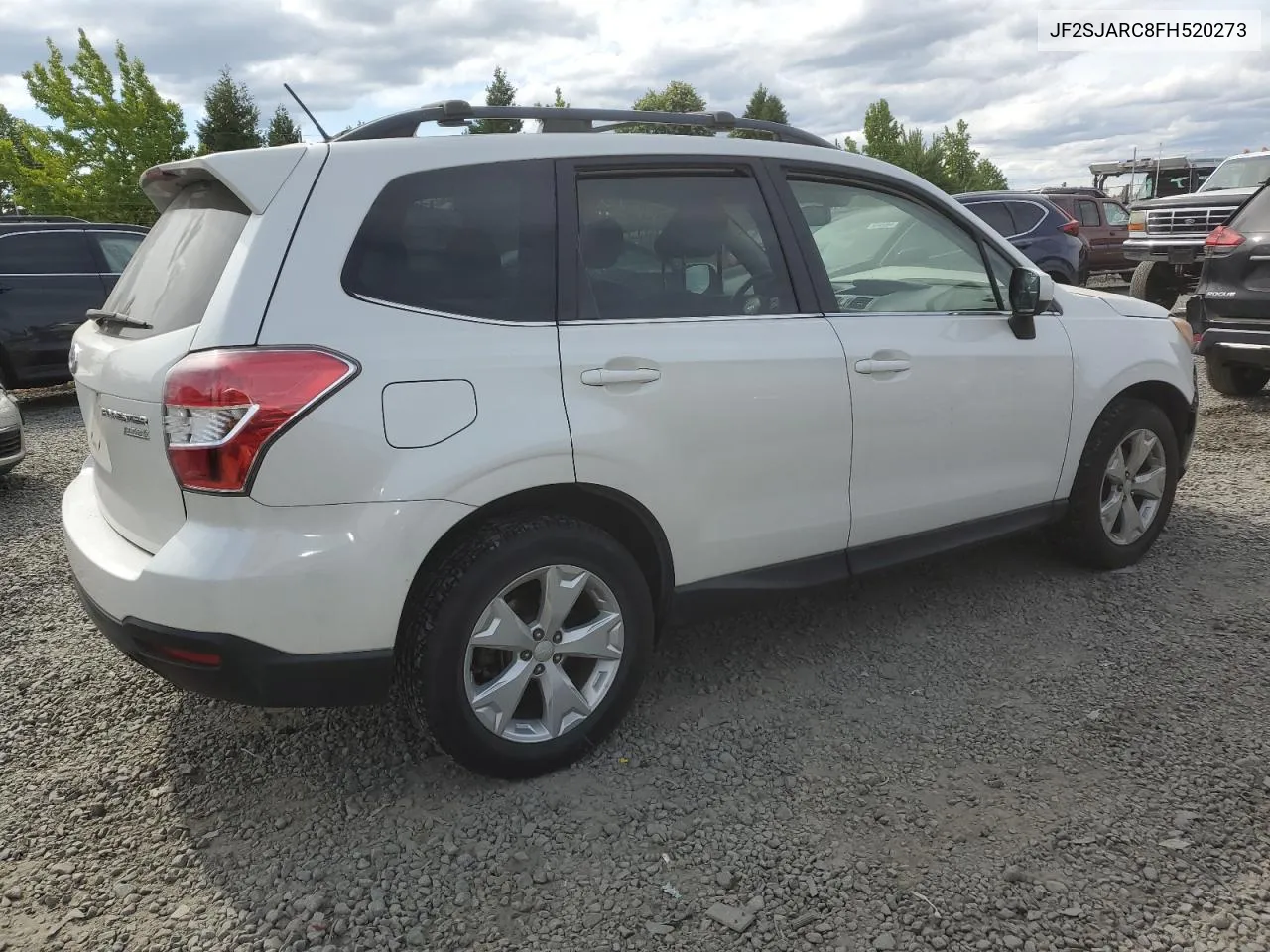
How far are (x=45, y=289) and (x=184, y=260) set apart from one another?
8142mm

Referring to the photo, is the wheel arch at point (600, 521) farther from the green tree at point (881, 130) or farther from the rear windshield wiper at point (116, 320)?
the green tree at point (881, 130)

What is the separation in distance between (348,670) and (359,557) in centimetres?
31

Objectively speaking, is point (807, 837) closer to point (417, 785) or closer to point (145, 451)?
point (417, 785)

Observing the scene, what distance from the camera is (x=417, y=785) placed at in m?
2.88

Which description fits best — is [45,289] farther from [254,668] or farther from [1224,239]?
[1224,239]

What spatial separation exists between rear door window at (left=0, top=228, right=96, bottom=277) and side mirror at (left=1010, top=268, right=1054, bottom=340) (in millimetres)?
9136

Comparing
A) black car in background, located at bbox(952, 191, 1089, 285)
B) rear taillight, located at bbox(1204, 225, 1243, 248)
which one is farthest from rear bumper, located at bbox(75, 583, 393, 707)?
black car in background, located at bbox(952, 191, 1089, 285)

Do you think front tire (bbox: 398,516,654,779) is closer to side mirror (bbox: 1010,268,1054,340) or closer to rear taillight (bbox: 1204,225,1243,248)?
side mirror (bbox: 1010,268,1054,340)

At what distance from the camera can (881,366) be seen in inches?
132

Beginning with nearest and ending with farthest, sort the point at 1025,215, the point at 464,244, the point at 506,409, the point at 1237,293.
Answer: the point at 506,409 < the point at 464,244 < the point at 1237,293 < the point at 1025,215

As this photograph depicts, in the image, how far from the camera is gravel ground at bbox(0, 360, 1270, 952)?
7.60 ft

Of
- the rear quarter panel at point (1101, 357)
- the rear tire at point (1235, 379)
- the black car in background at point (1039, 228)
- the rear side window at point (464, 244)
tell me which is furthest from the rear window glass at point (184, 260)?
the black car in background at point (1039, 228)

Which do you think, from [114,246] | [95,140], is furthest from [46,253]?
[95,140]

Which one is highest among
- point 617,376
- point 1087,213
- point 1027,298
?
point 1087,213
